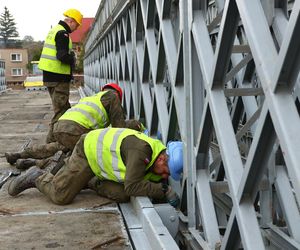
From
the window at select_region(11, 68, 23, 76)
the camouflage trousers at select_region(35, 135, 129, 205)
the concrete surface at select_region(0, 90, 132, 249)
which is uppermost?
the camouflage trousers at select_region(35, 135, 129, 205)

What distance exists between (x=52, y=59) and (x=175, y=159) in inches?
153

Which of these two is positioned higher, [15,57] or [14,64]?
[15,57]

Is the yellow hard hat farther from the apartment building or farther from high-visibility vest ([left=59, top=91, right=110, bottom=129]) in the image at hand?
the apartment building

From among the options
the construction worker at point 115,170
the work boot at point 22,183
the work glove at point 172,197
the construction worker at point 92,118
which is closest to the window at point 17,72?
the construction worker at point 92,118

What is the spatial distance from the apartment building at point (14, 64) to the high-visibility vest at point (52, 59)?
215 ft

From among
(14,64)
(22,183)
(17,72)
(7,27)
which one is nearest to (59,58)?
(22,183)

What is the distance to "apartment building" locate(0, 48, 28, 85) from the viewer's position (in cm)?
7106

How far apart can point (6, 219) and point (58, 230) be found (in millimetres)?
554

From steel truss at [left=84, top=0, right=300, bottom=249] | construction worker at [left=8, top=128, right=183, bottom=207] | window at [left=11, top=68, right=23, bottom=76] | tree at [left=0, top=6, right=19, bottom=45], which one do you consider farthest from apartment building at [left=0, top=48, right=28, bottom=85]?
construction worker at [left=8, top=128, right=183, bottom=207]

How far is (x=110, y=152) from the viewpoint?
4527mm

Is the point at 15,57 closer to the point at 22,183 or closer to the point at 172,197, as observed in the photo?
the point at 22,183

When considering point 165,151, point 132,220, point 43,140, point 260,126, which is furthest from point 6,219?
point 43,140

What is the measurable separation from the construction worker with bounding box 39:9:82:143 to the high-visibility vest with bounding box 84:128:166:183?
283cm

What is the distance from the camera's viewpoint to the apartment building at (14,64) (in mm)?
71062
